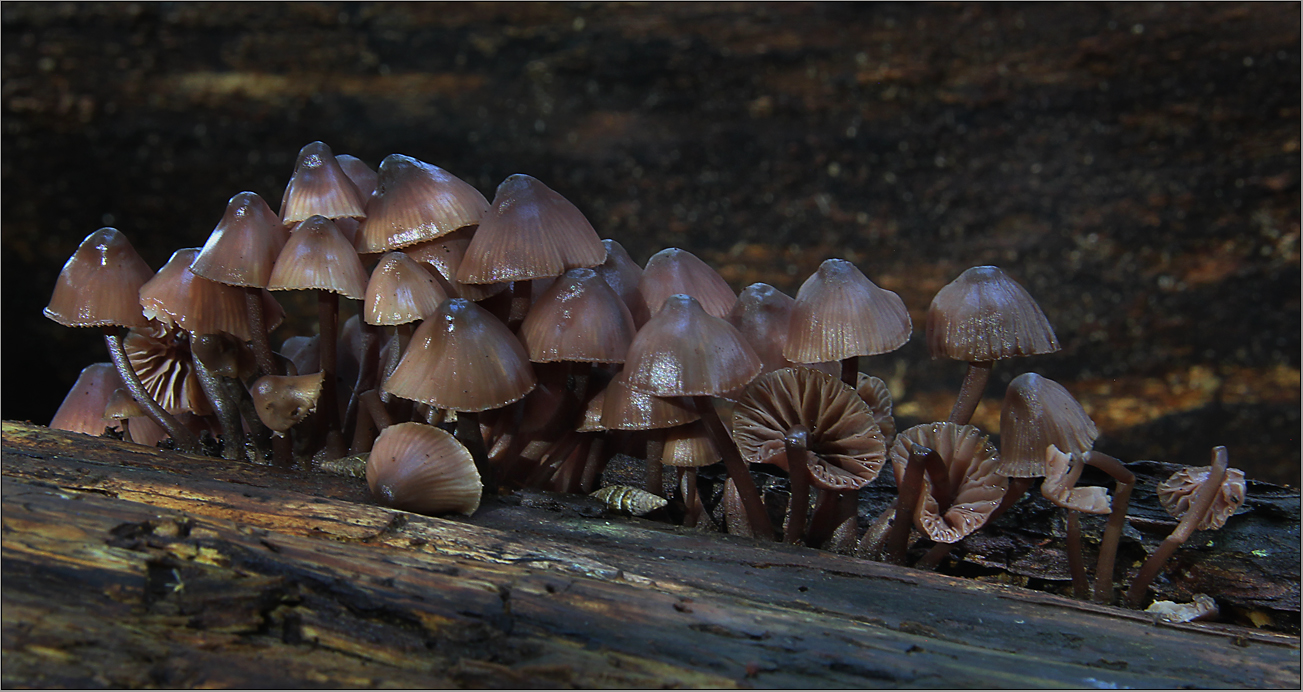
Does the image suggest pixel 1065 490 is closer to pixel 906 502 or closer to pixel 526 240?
pixel 906 502

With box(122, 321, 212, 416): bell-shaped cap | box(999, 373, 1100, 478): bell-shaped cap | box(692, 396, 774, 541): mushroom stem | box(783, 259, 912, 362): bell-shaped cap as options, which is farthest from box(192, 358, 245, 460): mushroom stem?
box(999, 373, 1100, 478): bell-shaped cap

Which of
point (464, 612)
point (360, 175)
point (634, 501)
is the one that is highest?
point (360, 175)

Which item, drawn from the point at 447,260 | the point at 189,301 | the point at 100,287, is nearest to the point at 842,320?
the point at 447,260

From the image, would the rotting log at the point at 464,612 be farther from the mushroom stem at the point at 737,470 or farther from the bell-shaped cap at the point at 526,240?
the bell-shaped cap at the point at 526,240

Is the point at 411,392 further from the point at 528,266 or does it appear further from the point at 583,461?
the point at 583,461

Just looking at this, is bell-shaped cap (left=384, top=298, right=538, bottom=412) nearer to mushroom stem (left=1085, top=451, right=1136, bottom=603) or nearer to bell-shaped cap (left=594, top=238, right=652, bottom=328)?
bell-shaped cap (left=594, top=238, right=652, bottom=328)

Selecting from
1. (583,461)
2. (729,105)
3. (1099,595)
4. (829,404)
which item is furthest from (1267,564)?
(729,105)

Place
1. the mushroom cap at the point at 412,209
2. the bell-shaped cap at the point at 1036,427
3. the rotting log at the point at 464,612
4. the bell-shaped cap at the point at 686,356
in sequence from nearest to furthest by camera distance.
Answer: the rotting log at the point at 464,612, the bell-shaped cap at the point at 686,356, the bell-shaped cap at the point at 1036,427, the mushroom cap at the point at 412,209

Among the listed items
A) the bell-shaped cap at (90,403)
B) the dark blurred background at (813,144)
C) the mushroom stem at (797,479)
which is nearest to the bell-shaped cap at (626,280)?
the mushroom stem at (797,479)
